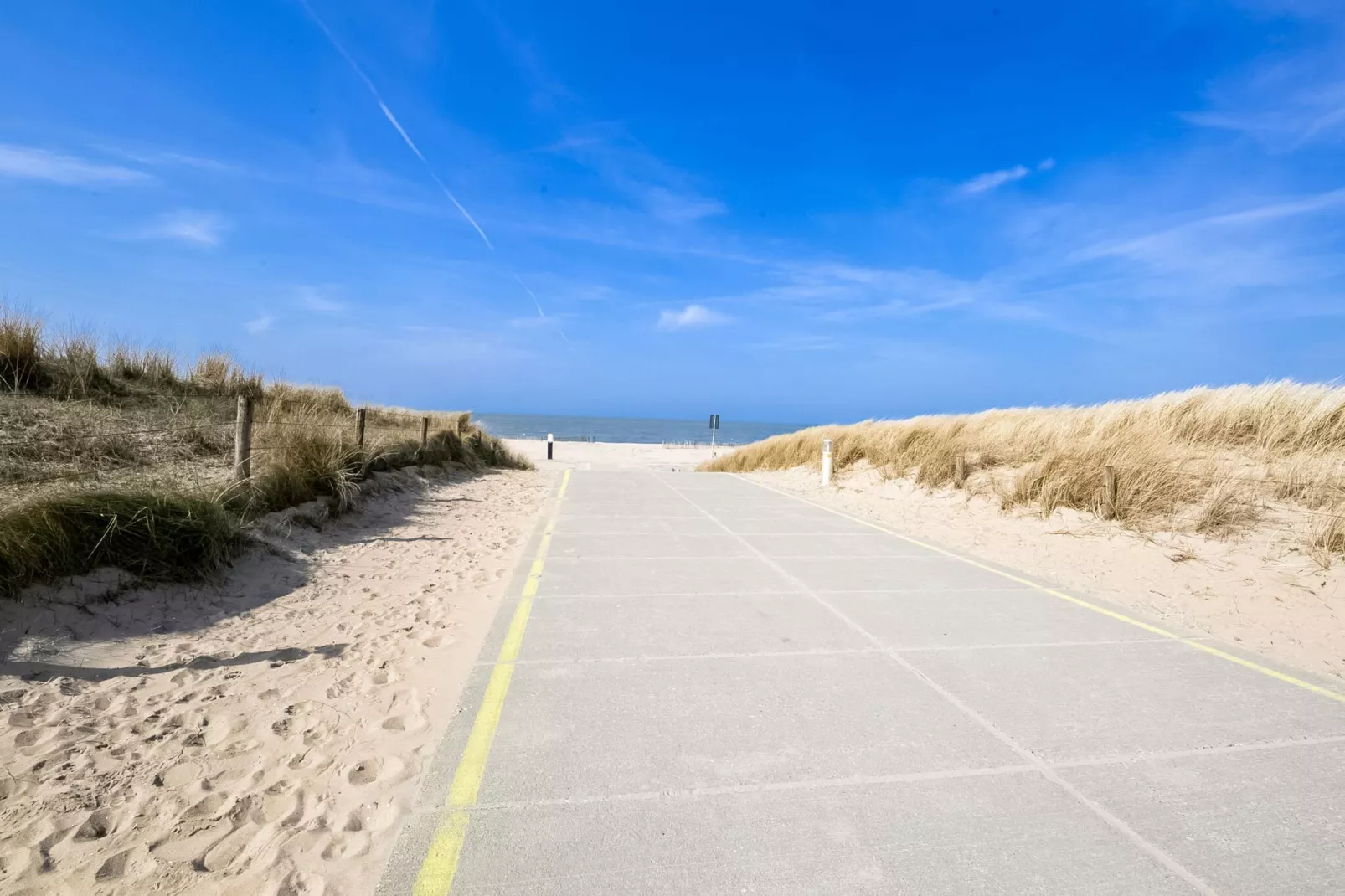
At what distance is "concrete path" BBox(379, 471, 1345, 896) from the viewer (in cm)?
254

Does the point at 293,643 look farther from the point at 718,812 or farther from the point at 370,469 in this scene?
the point at 370,469

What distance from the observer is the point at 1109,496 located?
32.6 ft

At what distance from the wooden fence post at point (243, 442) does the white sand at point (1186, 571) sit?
9129 millimetres

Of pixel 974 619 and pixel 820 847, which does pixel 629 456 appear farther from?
pixel 820 847

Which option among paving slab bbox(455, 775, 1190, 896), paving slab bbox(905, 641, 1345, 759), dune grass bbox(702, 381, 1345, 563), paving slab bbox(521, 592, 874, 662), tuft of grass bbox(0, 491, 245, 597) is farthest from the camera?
dune grass bbox(702, 381, 1345, 563)

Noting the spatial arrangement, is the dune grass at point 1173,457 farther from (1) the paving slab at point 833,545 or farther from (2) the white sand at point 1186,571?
(1) the paving slab at point 833,545

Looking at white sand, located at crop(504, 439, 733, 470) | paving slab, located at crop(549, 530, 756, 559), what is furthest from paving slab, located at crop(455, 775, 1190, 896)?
white sand, located at crop(504, 439, 733, 470)

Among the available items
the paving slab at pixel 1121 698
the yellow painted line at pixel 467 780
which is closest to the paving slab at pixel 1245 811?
the paving slab at pixel 1121 698

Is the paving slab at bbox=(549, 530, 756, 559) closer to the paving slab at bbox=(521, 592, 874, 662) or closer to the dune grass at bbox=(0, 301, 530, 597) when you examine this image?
the paving slab at bbox=(521, 592, 874, 662)

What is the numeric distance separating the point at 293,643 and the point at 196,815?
2326mm

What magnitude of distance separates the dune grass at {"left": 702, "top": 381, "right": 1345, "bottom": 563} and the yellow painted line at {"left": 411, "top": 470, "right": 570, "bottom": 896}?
8441mm

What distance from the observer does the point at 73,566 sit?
5.40m

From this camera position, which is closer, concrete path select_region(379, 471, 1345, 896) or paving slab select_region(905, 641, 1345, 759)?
concrete path select_region(379, 471, 1345, 896)

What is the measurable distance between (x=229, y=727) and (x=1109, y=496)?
1091 cm
